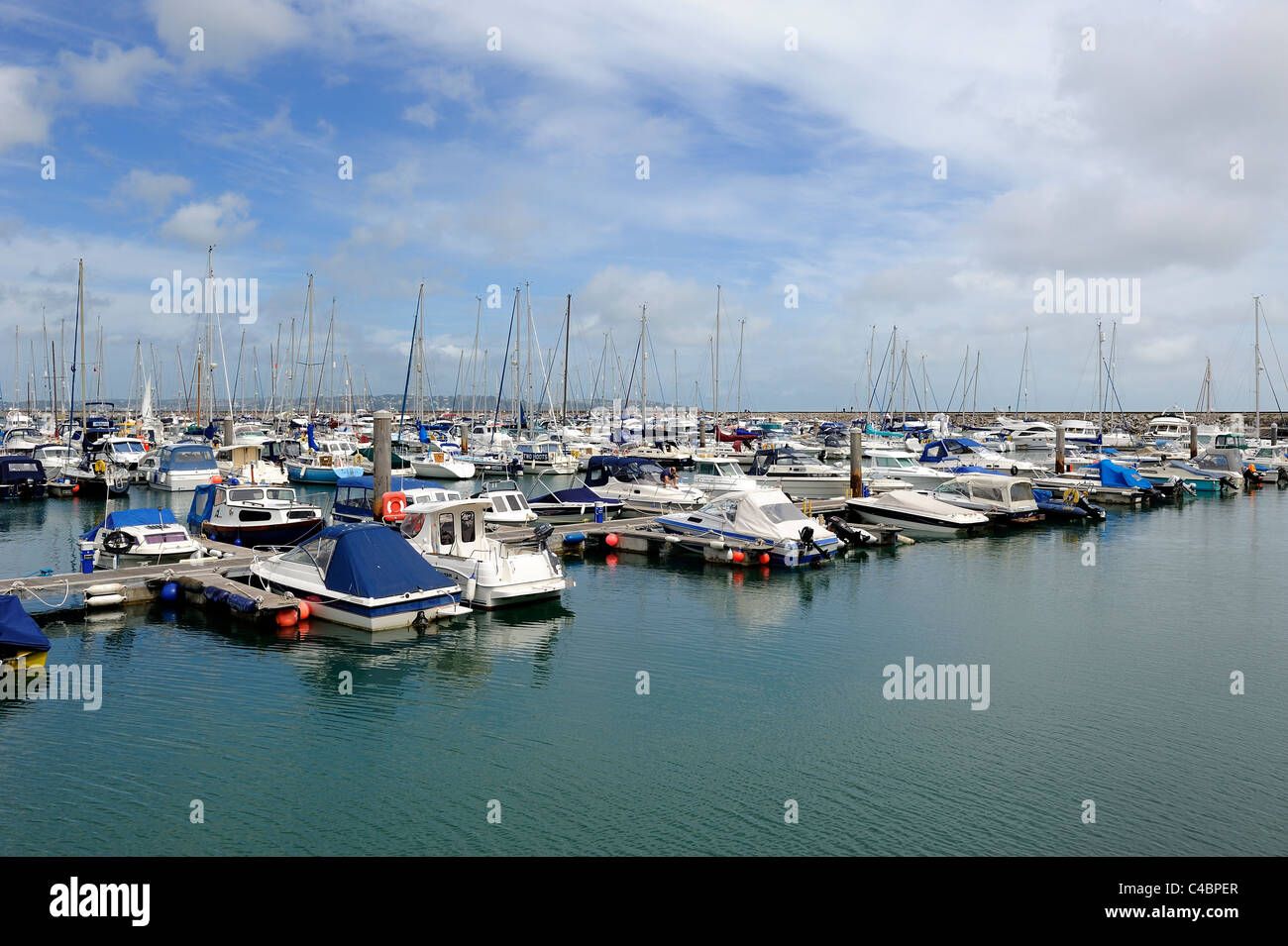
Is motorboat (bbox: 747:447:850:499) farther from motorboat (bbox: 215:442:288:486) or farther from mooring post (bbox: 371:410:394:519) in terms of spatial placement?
motorboat (bbox: 215:442:288:486)

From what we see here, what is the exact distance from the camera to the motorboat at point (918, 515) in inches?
1563

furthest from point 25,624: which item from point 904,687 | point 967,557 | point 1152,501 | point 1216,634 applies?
point 1152,501

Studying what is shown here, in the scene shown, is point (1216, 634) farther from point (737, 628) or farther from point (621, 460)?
point (621, 460)

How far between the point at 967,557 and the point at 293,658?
24199 mm

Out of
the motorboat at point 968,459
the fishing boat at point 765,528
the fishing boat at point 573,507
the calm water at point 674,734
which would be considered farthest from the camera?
the motorboat at point 968,459

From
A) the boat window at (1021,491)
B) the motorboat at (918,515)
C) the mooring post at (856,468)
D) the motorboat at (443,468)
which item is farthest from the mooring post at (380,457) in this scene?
the motorboat at (443,468)

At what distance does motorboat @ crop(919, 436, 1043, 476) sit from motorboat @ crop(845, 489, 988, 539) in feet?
55.8

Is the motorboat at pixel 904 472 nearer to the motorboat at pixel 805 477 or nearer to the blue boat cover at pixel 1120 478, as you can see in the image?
the motorboat at pixel 805 477

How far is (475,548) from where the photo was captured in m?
25.6

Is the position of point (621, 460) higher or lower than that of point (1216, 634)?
higher

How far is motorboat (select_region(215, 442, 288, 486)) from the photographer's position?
50.8 m

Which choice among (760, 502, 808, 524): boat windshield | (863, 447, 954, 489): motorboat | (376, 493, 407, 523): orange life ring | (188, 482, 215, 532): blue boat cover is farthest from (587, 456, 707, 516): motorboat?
(188, 482, 215, 532): blue boat cover

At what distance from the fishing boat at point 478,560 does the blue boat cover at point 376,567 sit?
127 cm

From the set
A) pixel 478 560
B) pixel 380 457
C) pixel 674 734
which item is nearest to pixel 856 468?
pixel 380 457
